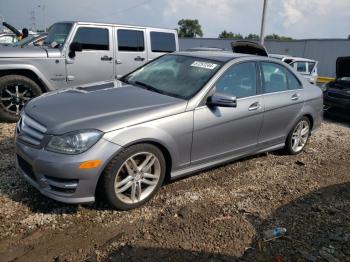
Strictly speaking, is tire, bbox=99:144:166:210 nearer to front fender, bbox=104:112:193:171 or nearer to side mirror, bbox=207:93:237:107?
front fender, bbox=104:112:193:171

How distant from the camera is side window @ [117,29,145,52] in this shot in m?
7.59

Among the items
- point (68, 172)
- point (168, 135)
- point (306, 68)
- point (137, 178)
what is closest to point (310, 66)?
point (306, 68)

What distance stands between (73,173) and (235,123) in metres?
2.09

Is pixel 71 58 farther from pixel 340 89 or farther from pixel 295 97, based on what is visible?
pixel 340 89

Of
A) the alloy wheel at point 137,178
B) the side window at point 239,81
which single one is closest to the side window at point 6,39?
the side window at point 239,81

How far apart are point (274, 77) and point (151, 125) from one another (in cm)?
245

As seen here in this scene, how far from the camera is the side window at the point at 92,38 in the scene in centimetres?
705

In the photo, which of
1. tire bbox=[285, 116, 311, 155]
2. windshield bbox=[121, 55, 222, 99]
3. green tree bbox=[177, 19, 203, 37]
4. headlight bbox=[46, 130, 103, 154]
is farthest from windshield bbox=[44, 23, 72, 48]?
green tree bbox=[177, 19, 203, 37]

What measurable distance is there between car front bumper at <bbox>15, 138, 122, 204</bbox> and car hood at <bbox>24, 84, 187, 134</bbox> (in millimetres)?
207

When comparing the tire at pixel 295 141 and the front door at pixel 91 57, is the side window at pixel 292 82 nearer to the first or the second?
the tire at pixel 295 141

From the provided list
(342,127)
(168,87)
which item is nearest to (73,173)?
(168,87)

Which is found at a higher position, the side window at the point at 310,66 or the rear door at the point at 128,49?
the rear door at the point at 128,49

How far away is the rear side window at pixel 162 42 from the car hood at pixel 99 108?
4.22 m

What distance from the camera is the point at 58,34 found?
23.7 feet
